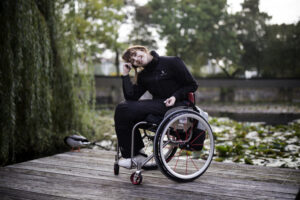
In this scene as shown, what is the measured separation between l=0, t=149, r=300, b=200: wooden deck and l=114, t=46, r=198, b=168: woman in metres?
0.23

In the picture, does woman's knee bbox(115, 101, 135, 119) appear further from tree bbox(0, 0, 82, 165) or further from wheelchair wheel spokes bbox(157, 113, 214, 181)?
tree bbox(0, 0, 82, 165)

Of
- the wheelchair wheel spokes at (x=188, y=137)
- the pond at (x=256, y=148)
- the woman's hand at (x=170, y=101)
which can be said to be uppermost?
the woman's hand at (x=170, y=101)

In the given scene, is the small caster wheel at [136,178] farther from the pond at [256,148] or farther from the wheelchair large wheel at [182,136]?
the pond at [256,148]

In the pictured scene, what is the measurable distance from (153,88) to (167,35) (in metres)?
12.3

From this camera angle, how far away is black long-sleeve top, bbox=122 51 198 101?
206 cm

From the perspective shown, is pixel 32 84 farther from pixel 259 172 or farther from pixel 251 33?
pixel 251 33

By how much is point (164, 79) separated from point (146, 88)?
203 mm

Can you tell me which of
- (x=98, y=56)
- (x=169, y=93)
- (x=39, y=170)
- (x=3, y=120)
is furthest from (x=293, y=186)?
(x=98, y=56)

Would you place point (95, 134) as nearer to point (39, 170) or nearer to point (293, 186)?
point (39, 170)

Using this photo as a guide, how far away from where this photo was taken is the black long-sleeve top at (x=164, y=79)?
206 centimetres

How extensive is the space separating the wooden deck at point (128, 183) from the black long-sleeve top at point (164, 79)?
62 centimetres

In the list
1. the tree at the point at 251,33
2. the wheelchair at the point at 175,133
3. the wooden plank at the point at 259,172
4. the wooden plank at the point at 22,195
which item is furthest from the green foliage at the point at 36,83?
the tree at the point at 251,33

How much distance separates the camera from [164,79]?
83.9 inches

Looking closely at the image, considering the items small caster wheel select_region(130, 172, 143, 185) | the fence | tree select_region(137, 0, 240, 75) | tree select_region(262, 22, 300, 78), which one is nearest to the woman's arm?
small caster wheel select_region(130, 172, 143, 185)
